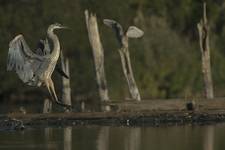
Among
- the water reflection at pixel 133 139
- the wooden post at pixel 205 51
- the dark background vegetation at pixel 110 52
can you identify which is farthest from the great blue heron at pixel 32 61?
the dark background vegetation at pixel 110 52

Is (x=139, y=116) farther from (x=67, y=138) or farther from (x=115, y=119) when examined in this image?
(x=67, y=138)

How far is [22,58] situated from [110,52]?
51.9 feet

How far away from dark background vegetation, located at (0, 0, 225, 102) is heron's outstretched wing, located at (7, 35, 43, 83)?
14302 millimetres

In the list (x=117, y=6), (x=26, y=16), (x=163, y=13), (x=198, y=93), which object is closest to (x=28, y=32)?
(x=26, y=16)

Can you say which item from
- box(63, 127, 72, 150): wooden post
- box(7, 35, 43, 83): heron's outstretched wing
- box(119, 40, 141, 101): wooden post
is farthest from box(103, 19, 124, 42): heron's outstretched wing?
box(63, 127, 72, 150): wooden post

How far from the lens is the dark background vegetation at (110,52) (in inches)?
1769

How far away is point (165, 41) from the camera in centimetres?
4809

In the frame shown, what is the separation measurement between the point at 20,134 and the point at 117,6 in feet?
61.9

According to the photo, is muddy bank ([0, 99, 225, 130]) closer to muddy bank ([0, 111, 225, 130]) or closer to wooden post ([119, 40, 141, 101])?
muddy bank ([0, 111, 225, 130])

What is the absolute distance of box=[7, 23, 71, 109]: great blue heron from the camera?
29.3 metres

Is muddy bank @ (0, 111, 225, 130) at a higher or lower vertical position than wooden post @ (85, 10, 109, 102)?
lower

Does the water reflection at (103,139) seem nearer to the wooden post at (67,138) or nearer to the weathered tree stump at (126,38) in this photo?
the wooden post at (67,138)

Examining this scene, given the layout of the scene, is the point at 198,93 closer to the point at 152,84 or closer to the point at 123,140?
the point at 152,84

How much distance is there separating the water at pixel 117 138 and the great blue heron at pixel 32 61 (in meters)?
1.85
